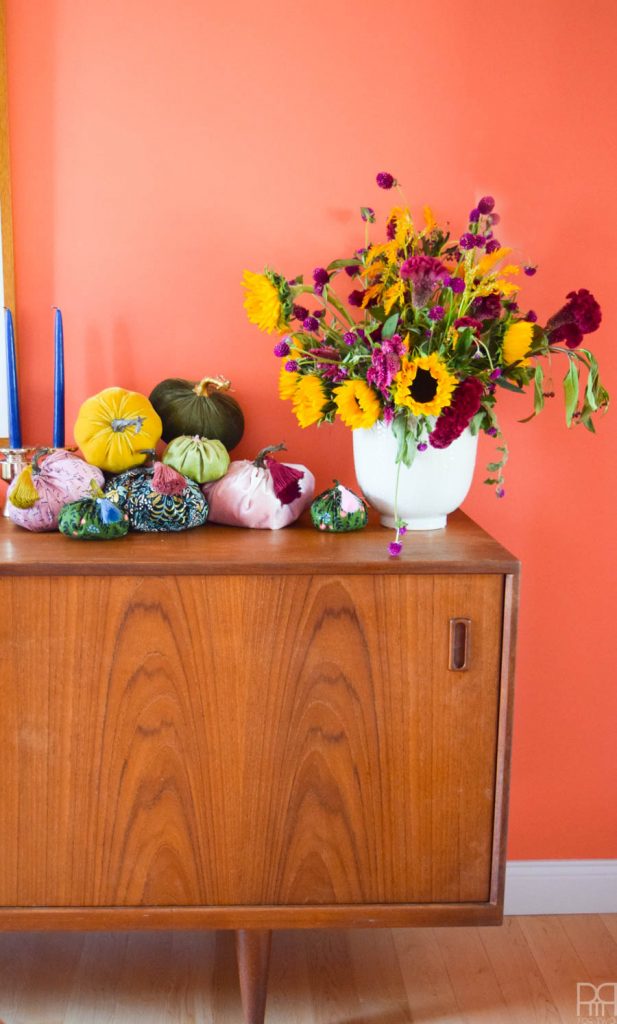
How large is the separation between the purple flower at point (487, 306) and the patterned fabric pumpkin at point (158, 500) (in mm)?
520

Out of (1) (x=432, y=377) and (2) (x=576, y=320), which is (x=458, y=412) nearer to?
(1) (x=432, y=377)

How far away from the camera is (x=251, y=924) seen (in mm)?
1356

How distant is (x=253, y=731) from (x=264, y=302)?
65 centimetres

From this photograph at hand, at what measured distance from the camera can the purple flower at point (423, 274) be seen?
126 cm

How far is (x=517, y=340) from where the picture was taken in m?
1.36

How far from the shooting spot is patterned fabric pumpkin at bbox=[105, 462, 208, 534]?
54.2 inches

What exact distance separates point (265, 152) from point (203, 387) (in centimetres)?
44

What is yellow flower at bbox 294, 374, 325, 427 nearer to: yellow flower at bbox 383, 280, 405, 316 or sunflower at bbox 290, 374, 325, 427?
sunflower at bbox 290, 374, 325, 427

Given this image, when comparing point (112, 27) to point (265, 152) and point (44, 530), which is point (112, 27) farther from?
point (44, 530)

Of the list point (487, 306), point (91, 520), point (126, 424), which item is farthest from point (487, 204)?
point (91, 520)

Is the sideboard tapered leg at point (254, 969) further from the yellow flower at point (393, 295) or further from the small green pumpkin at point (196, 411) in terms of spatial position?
the yellow flower at point (393, 295)

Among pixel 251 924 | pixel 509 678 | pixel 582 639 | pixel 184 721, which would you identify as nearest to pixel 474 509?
pixel 582 639

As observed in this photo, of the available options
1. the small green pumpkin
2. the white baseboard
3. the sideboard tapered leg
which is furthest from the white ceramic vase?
the white baseboard

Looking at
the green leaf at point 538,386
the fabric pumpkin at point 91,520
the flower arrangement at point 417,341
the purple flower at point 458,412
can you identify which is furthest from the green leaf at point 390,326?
the fabric pumpkin at point 91,520
